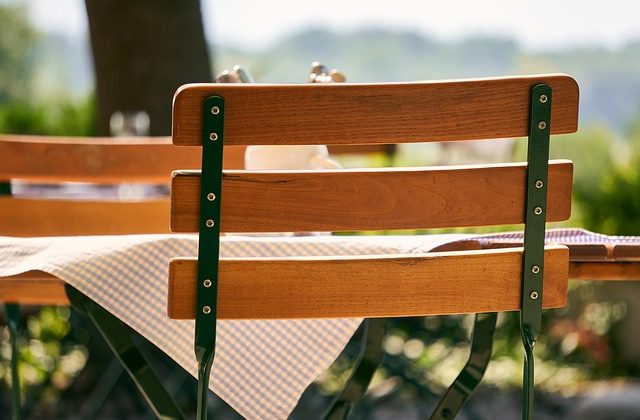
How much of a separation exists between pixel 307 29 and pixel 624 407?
2317 cm

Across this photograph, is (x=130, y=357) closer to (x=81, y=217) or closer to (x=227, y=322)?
(x=227, y=322)

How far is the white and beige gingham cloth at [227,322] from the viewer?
1338 mm

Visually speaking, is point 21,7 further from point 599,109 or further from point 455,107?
point 455,107

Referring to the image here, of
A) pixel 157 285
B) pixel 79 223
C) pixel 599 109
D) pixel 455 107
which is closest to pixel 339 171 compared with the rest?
pixel 455 107

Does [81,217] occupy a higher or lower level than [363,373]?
higher

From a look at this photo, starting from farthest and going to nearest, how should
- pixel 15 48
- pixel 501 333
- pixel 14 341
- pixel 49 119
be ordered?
pixel 15 48 < pixel 49 119 < pixel 501 333 < pixel 14 341

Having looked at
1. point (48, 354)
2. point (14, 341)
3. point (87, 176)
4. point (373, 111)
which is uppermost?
point (373, 111)

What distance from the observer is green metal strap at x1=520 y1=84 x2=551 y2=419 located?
126 centimetres

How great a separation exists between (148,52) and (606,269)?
2749 mm

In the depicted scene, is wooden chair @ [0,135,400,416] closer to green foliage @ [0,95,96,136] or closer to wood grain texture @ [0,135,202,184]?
wood grain texture @ [0,135,202,184]

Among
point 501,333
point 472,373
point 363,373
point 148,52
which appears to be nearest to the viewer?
point 472,373

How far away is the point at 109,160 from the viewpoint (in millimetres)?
2256

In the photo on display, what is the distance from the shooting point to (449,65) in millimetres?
21984

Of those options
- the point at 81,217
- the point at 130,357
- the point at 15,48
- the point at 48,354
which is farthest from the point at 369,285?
the point at 15,48
